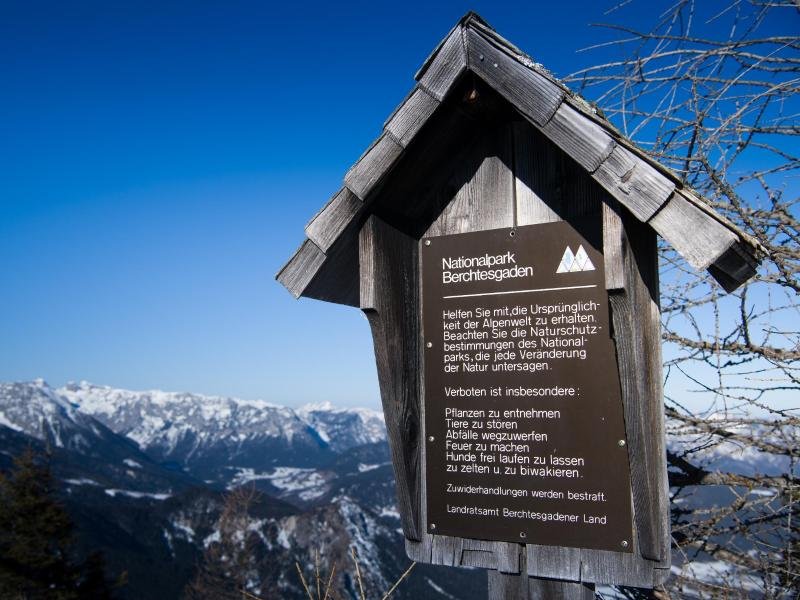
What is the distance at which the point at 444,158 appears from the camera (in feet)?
11.6

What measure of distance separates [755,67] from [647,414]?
219cm

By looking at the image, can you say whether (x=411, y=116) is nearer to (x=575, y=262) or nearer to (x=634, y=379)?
(x=575, y=262)

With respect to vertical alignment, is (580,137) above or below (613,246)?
above

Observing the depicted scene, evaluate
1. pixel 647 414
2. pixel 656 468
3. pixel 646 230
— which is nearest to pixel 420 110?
pixel 646 230

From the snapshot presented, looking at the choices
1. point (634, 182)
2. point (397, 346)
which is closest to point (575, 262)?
point (634, 182)

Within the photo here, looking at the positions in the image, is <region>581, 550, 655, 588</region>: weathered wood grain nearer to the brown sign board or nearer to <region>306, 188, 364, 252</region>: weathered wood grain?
the brown sign board

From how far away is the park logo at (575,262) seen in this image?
3023mm

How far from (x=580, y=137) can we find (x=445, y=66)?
0.74 metres

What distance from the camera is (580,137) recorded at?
9.21 ft

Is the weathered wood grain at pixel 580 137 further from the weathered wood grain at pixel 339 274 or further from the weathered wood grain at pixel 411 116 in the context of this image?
the weathered wood grain at pixel 339 274

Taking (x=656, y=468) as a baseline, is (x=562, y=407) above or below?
above

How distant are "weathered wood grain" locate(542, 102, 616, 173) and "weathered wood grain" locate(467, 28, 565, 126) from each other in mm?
44

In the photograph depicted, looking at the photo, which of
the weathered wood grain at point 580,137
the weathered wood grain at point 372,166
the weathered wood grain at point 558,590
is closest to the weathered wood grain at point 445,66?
the weathered wood grain at point 372,166

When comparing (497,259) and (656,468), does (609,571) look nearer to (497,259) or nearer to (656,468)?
(656,468)
